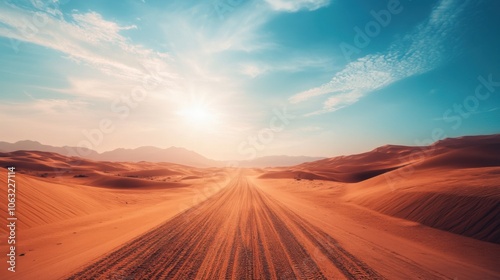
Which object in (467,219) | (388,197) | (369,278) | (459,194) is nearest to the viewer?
(369,278)

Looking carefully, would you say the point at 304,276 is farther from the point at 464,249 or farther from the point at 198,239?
the point at 464,249

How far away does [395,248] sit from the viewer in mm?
7652

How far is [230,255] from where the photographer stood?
6637mm

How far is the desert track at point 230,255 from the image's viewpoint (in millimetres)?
5461

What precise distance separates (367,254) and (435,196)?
7.19 metres

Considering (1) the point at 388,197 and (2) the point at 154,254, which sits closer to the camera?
(2) the point at 154,254

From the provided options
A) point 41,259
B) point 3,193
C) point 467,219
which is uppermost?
point 3,193

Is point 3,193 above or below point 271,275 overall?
above

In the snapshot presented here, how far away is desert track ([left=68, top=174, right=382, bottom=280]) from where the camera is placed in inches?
215

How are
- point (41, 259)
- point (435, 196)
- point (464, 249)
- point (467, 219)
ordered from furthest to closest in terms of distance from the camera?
1. point (435, 196)
2. point (467, 219)
3. point (464, 249)
4. point (41, 259)

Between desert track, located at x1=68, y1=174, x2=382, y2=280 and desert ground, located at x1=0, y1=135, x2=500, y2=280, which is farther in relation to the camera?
desert ground, located at x1=0, y1=135, x2=500, y2=280

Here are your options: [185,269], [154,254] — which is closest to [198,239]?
[154,254]

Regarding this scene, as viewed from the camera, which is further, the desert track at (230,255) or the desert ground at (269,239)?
the desert ground at (269,239)

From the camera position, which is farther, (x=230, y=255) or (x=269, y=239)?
(x=269, y=239)
